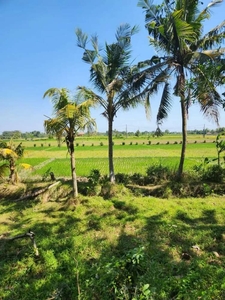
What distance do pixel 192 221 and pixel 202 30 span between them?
5819mm

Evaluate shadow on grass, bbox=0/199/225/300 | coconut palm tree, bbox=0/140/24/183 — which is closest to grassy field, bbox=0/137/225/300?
shadow on grass, bbox=0/199/225/300

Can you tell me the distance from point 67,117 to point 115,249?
11.2ft

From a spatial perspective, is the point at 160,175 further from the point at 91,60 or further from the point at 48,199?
the point at 91,60

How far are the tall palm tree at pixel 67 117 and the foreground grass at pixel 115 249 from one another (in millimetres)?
1580

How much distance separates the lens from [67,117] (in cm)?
555

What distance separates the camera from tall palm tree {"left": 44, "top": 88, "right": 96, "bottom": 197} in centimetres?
569

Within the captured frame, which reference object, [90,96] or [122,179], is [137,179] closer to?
[122,179]

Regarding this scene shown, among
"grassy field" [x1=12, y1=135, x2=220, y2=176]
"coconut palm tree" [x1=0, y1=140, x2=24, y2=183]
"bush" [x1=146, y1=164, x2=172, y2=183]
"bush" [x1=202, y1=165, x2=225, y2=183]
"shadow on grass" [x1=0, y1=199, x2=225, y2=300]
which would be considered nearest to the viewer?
"shadow on grass" [x1=0, y1=199, x2=225, y2=300]

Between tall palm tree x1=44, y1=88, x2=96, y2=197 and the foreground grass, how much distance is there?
1580 mm

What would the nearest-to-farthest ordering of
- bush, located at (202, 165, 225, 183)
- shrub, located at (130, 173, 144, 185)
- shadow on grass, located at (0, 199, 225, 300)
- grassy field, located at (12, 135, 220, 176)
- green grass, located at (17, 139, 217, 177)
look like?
1. shadow on grass, located at (0, 199, 225, 300)
2. bush, located at (202, 165, 225, 183)
3. shrub, located at (130, 173, 144, 185)
4. green grass, located at (17, 139, 217, 177)
5. grassy field, located at (12, 135, 220, 176)

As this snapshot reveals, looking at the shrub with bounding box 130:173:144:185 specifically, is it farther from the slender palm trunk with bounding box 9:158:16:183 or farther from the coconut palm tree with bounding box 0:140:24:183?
the slender palm trunk with bounding box 9:158:16:183

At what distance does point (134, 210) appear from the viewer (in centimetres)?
555

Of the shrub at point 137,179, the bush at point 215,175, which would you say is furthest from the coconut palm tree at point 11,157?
the bush at point 215,175

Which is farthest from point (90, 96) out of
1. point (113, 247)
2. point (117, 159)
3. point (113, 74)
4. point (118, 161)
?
point (117, 159)
